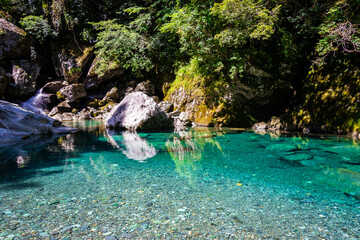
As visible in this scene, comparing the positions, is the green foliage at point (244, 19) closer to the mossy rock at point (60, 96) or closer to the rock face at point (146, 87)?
the rock face at point (146, 87)

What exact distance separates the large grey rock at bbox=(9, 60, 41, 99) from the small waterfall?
46cm

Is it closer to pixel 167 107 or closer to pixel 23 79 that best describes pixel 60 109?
pixel 23 79

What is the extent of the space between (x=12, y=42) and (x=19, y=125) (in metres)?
12.5

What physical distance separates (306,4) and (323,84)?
393 centimetres

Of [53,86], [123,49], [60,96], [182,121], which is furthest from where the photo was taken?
[53,86]

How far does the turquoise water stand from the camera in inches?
86.1

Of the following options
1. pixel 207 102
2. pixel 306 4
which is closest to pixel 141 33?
pixel 207 102

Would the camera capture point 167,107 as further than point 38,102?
No

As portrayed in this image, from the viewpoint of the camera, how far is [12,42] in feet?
53.4

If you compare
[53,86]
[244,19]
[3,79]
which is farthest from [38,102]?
[244,19]

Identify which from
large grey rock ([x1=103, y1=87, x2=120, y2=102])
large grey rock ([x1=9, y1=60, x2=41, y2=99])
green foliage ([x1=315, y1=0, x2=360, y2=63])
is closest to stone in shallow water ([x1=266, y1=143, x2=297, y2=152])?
green foliage ([x1=315, y1=0, x2=360, y2=63])

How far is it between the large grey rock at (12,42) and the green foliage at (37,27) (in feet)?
2.35

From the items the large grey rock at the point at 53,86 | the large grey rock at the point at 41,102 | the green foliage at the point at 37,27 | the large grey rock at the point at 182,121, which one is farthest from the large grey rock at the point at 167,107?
the green foliage at the point at 37,27

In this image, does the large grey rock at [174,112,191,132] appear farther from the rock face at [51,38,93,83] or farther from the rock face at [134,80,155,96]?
the rock face at [51,38,93,83]
